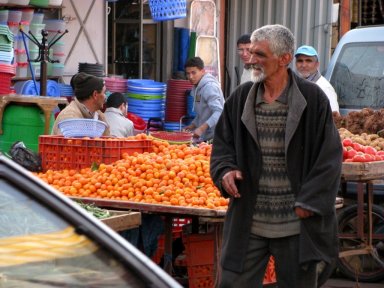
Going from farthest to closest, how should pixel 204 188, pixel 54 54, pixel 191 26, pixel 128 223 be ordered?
1. pixel 191 26
2. pixel 54 54
3. pixel 204 188
4. pixel 128 223

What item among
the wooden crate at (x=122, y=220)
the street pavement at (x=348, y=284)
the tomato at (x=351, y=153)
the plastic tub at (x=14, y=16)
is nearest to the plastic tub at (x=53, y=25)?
the plastic tub at (x=14, y=16)

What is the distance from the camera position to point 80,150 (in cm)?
800

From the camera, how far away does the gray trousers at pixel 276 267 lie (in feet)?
17.8

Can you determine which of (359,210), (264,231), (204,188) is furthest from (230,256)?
(359,210)

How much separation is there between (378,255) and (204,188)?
2744mm

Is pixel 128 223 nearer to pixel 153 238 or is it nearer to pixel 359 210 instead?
pixel 153 238

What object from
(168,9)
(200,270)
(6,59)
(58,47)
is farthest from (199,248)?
(168,9)

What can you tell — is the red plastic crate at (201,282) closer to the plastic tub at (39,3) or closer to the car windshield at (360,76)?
the car windshield at (360,76)

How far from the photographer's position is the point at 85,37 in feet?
43.3

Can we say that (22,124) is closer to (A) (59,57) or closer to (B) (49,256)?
(A) (59,57)

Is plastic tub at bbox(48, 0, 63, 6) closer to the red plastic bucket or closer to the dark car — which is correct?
the red plastic bucket

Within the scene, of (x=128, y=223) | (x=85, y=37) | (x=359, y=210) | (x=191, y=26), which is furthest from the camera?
(x=191, y=26)

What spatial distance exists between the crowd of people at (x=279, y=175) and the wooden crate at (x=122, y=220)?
43.4 inches

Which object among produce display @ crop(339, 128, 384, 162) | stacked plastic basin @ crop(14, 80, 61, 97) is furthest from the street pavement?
stacked plastic basin @ crop(14, 80, 61, 97)
